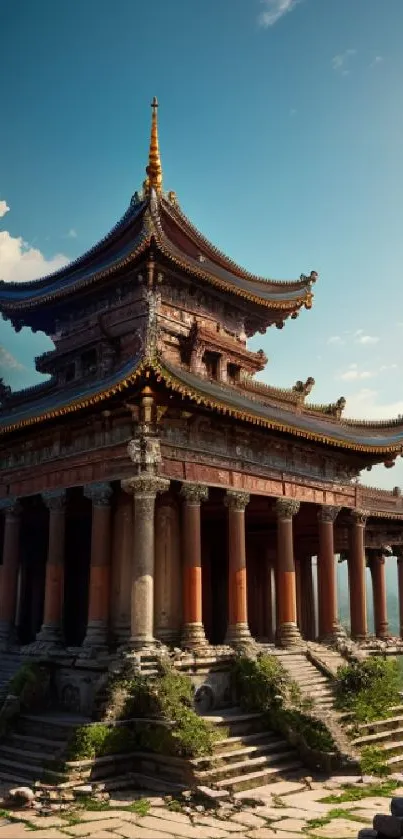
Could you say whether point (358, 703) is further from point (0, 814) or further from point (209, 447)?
point (0, 814)

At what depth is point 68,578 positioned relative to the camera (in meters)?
28.3

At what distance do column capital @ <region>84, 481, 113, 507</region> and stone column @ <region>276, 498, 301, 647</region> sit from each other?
5908 millimetres

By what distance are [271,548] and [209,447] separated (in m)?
11.2

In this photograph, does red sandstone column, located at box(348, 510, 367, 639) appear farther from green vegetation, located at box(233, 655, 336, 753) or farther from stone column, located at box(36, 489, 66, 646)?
stone column, located at box(36, 489, 66, 646)

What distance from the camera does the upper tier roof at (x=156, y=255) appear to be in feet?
81.7

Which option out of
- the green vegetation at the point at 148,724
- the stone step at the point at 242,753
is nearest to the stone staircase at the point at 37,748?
the green vegetation at the point at 148,724

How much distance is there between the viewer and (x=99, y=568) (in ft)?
66.6

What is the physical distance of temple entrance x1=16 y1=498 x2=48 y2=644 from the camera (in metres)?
29.4

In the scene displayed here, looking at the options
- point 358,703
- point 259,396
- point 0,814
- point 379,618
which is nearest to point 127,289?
point 259,396

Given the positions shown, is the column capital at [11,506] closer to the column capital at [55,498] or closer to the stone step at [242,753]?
the column capital at [55,498]

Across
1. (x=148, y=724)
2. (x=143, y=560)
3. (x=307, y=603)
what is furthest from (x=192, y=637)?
(x=307, y=603)

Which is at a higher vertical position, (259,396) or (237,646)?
(259,396)

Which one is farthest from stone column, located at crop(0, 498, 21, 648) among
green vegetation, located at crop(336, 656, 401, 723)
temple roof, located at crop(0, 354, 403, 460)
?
green vegetation, located at crop(336, 656, 401, 723)

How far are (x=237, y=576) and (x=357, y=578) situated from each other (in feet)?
22.7
